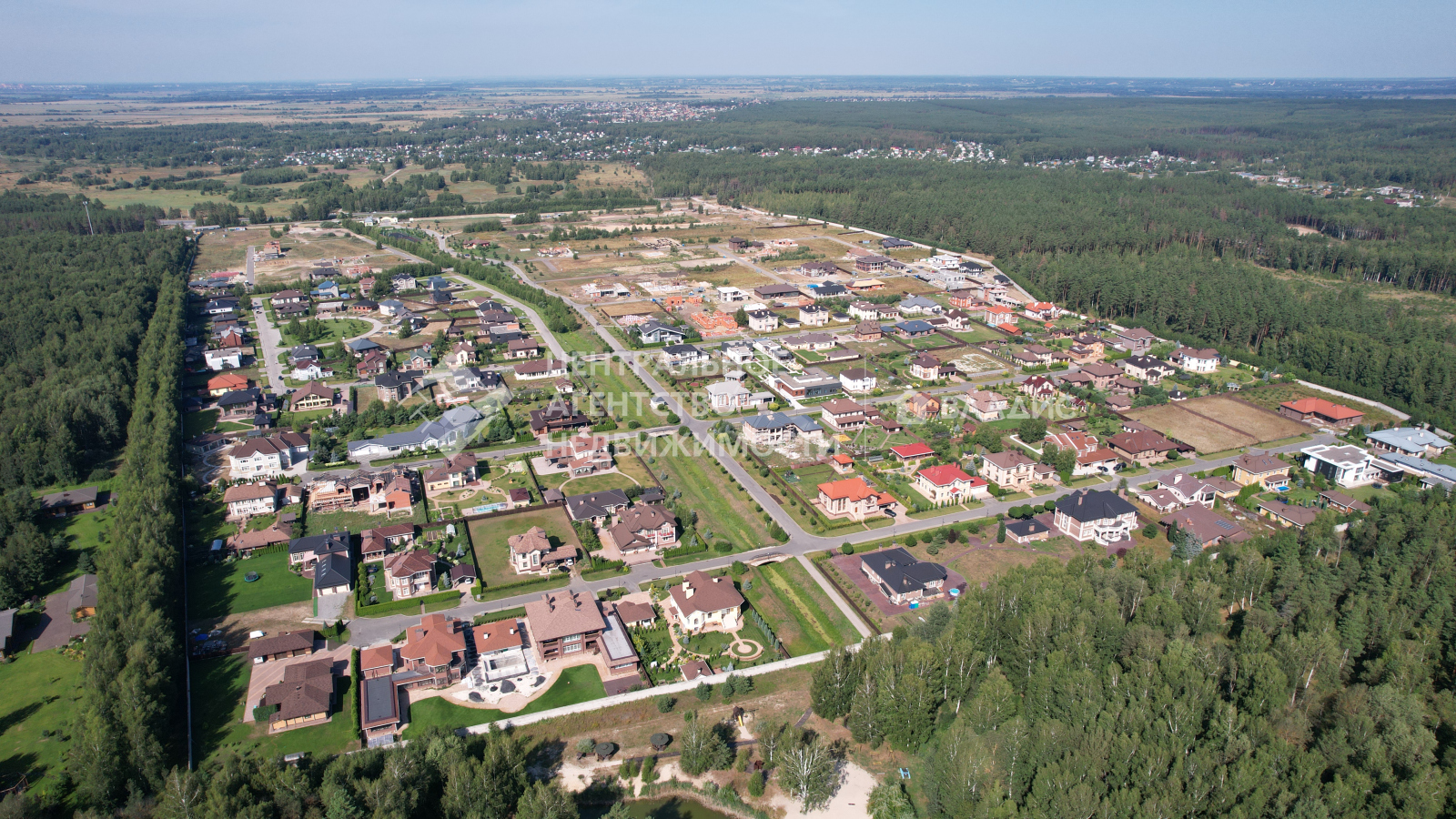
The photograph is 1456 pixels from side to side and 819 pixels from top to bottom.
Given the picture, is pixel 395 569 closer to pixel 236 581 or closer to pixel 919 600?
pixel 236 581

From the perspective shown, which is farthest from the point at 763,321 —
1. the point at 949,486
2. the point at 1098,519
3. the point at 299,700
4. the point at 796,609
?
the point at 299,700

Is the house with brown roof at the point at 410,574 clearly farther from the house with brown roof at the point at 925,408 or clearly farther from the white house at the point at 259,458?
the house with brown roof at the point at 925,408

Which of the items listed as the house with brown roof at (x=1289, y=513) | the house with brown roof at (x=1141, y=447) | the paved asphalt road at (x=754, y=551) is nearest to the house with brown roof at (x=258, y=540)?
the paved asphalt road at (x=754, y=551)

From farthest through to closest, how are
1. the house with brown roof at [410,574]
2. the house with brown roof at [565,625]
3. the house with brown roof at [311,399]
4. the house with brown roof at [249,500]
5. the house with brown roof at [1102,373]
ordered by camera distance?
the house with brown roof at [1102,373] < the house with brown roof at [311,399] < the house with brown roof at [249,500] < the house with brown roof at [410,574] < the house with brown roof at [565,625]

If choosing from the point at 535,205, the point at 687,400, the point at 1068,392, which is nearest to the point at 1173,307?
the point at 1068,392

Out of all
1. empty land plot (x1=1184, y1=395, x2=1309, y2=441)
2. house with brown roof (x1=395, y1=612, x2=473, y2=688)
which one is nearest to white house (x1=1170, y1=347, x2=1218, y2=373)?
empty land plot (x1=1184, y1=395, x2=1309, y2=441)
